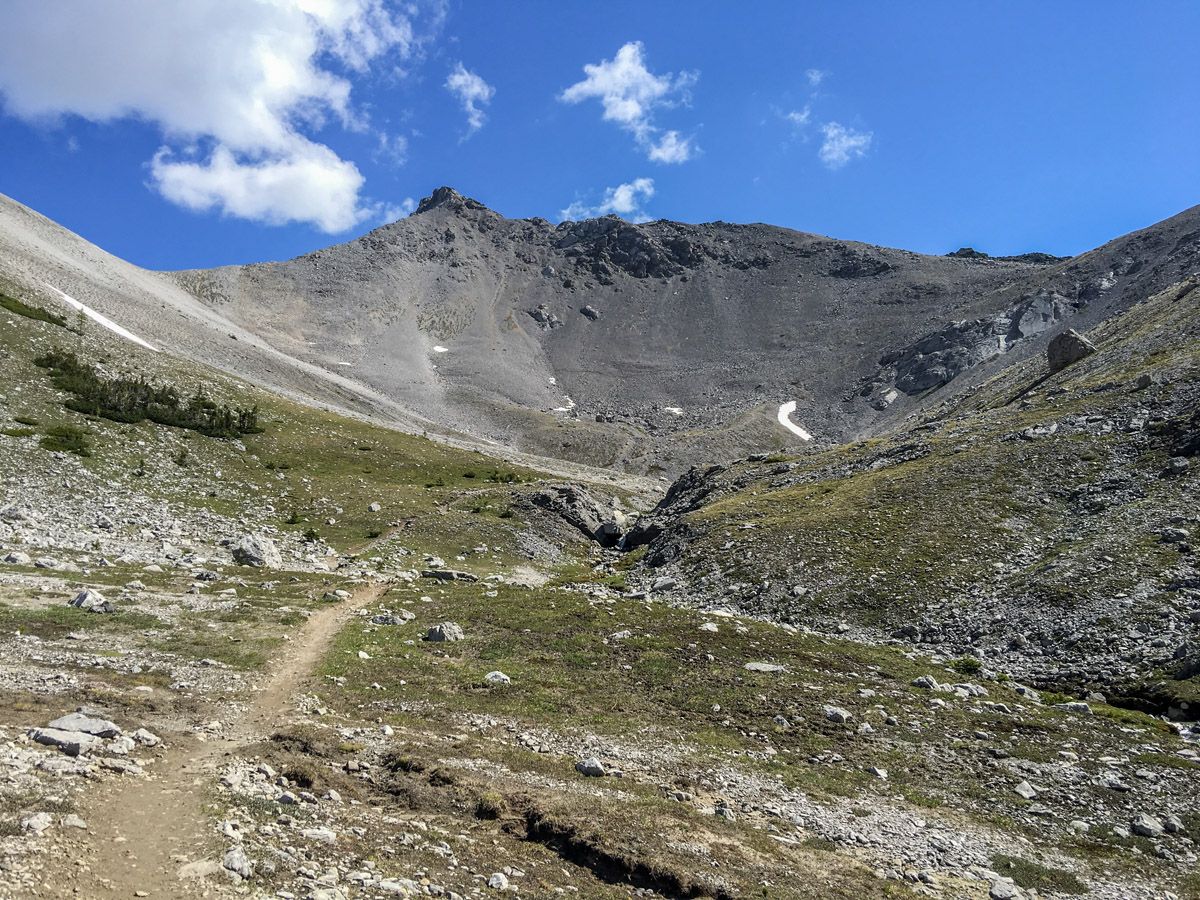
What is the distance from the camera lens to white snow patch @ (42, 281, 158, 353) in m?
84.5

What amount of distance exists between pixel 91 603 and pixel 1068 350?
76872 mm

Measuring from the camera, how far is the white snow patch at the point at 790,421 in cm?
15925

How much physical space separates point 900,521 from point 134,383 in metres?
59.8

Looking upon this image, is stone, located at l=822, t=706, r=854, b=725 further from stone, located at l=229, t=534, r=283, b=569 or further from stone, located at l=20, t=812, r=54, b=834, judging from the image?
stone, located at l=229, t=534, r=283, b=569

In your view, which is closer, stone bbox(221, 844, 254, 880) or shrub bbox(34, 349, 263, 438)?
stone bbox(221, 844, 254, 880)

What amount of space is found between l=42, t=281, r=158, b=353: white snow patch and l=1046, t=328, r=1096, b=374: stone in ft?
325

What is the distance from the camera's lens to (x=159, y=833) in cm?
1073

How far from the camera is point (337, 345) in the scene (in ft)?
613

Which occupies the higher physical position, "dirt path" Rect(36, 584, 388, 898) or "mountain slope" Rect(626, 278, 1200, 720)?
"mountain slope" Rect(626, 278, 1200, 720)

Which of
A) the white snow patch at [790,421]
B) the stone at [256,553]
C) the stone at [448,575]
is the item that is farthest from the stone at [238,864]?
the white snow patch at [790,421]

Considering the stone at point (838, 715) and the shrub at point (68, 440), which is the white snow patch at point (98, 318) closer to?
the shrub at point (68, 440)

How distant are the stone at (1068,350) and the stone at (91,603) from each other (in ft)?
243

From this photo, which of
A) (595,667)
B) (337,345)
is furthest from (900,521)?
(337,345)

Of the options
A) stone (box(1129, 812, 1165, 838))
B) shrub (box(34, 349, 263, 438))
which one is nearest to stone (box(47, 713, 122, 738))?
stone (box(1129, 812, 1165, 838))
